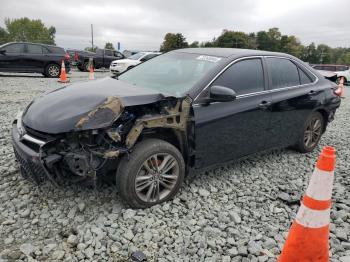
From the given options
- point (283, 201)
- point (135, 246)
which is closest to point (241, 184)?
point (283, 201)

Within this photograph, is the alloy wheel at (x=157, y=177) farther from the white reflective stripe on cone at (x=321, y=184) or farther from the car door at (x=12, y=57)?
the car door at (x=12, y=57)

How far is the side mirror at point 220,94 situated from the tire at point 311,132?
2.01 meters

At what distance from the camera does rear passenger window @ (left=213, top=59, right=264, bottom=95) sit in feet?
12.6

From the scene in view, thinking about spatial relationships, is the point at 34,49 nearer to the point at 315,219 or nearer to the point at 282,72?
the point at 282,72

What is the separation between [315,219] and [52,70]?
47.5 feet

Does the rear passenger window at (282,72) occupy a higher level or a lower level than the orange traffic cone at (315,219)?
higher

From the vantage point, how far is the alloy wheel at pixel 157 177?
3180 millimetres

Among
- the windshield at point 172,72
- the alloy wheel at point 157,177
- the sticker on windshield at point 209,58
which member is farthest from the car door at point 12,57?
the alloy wheel at point 157,177

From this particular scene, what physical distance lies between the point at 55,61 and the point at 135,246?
1351 centimetres

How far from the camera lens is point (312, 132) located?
17.2 ft

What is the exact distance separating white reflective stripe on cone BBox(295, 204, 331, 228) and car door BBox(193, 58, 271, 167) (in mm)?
1456

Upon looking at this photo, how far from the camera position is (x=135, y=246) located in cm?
279

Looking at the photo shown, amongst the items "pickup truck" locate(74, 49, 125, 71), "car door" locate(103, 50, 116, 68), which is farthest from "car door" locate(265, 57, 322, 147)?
"car door" locate(103, 50, 116, 68)

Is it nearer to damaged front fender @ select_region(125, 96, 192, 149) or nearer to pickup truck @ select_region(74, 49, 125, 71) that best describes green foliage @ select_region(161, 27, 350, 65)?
pickup truck @ select_region(74, 49, 125, 71)
